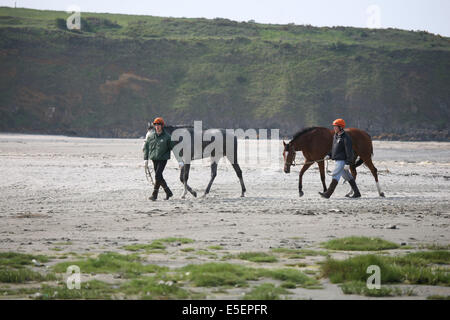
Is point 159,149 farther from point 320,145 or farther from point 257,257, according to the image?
point 257,257

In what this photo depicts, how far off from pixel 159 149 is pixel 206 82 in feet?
227

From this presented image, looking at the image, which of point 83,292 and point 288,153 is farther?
point 288,153

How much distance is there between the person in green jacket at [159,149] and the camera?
59.3 ft

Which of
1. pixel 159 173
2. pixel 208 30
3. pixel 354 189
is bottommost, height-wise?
pixel 354 189

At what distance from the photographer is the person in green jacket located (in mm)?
18062

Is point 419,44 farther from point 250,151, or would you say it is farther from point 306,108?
point 250,151

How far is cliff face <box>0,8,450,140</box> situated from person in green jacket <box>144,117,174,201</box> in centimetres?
5197

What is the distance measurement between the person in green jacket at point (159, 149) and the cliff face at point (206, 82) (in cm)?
5197

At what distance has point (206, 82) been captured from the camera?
86.5 meters

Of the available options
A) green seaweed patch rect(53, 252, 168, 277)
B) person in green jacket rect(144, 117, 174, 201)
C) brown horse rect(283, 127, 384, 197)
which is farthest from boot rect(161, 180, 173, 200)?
green seaweed patch rect(53, 252, 168, 277)

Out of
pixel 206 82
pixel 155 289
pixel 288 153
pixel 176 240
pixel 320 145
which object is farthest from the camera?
pixel 206 82

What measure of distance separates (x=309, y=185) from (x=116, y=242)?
12.9 m

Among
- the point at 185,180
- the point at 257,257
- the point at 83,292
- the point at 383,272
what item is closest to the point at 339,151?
the point at 185,180
